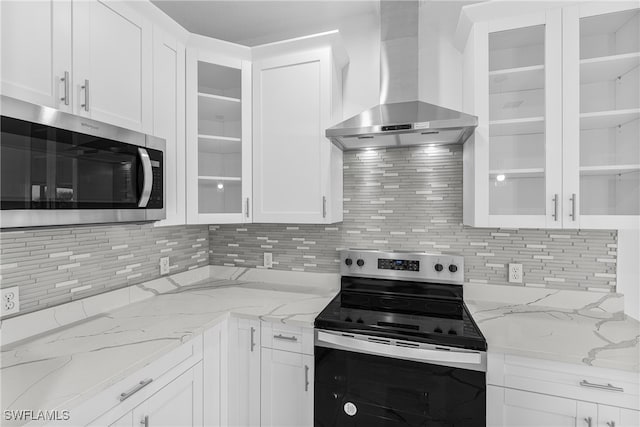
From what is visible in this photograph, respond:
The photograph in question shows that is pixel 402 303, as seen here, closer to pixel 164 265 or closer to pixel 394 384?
pixel 394 384

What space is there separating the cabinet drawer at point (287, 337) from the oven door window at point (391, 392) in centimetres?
8

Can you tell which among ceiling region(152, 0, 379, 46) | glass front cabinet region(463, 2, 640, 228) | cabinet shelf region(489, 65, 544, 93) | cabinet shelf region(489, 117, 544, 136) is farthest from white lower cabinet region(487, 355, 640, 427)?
ceiling region(152, 0, 379, 46)

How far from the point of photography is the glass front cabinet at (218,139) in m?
1.82

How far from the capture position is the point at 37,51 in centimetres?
106

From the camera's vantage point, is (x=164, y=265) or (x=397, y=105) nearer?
(x=397, y=105)

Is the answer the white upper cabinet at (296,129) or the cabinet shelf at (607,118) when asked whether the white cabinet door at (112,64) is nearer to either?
the white upper cabinet at (296,129)

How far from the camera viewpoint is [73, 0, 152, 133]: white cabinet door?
1212mm

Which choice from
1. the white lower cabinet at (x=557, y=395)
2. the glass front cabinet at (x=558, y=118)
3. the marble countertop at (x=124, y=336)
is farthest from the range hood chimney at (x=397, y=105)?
the white lower cabinet at (x=557, y=395)

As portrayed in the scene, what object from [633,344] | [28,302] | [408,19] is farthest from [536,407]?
[28,302]

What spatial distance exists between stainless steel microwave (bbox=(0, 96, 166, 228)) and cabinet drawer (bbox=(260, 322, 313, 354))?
0.79 meters

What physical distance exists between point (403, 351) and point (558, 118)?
1.27m

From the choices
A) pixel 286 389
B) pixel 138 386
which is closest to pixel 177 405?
pixel 138 386

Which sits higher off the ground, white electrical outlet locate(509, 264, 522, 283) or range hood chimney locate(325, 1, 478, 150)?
range hood chimney locate(325, 1, 478, 150)

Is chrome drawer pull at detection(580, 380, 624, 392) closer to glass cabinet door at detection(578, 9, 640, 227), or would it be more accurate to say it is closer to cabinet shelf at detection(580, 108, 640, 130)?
glass cabinet door at detection(578, 9, 640, 227)
